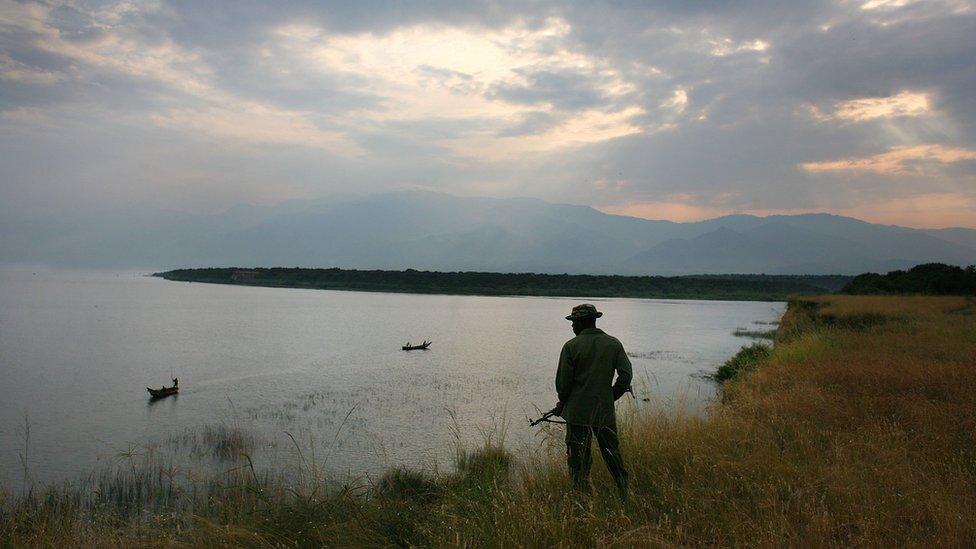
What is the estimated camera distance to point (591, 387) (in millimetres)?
7289

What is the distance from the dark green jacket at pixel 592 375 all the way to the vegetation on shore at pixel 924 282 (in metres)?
48.5

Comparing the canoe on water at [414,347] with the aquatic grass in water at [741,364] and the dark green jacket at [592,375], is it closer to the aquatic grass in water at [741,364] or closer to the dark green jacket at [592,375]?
the aquatic grass in water at [741,364]

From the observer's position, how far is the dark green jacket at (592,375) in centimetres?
727

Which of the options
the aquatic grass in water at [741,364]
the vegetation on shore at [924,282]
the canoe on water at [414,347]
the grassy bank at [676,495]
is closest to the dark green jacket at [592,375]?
the grassy bank at [676,495]

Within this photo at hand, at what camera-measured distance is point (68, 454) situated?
44.0 feet

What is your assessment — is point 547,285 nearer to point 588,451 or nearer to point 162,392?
point 162,392

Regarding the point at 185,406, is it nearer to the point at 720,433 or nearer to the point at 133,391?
the point at 133,391

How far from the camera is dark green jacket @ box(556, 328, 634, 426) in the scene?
286 inches

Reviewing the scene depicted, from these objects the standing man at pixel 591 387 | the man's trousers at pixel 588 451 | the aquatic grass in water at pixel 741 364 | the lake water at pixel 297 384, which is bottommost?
the lake water at pixel 297 384

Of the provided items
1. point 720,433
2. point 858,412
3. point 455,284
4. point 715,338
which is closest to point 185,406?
point 720,433

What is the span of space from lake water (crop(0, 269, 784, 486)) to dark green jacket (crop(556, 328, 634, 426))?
6.09m

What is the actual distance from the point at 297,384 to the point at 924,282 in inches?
1992

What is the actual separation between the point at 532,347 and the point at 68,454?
958 inches

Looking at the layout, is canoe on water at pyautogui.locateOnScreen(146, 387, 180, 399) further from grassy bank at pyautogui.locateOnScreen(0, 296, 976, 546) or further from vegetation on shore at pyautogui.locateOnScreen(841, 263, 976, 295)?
vegetation on shore at pyautogui.locateOnScreen(841, 263, 976, 295)
